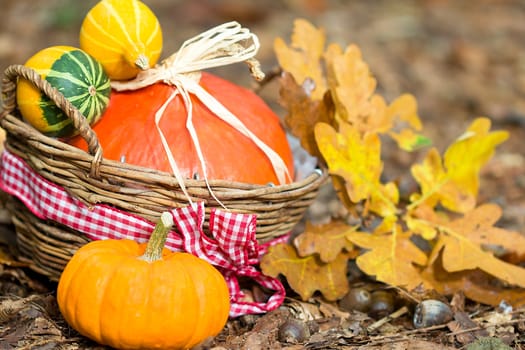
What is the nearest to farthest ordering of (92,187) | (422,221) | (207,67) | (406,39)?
(92,187) < (207,67) < (422,221) < (406,39)

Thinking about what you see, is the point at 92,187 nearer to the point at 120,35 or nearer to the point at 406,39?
the point at 120,35

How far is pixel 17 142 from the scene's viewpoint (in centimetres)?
229

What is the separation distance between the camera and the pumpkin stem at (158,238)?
1.98 metres

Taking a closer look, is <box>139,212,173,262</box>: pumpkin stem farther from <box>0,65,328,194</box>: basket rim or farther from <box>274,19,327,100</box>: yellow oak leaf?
<box>274,19,327,100</box>: yellow oak leaf

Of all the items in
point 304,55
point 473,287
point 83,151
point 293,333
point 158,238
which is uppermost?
point 304,55

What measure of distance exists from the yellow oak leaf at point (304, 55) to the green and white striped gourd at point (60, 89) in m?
0.80

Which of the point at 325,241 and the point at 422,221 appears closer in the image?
the point at 325,241

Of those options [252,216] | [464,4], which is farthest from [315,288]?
[464,4]

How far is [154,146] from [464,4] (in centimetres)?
540

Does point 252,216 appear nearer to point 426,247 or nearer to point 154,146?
point 154,146

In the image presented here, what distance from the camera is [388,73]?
5.38m

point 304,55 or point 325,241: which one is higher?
point 304,55

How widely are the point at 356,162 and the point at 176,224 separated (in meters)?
0.74

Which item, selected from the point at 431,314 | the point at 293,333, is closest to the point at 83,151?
the point at 293,333
